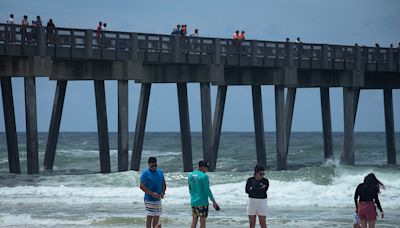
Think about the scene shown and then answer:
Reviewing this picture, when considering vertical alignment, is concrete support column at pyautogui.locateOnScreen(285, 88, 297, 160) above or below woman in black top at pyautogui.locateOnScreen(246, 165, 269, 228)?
above

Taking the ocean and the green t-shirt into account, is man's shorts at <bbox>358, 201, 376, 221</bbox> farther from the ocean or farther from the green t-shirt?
the ocean

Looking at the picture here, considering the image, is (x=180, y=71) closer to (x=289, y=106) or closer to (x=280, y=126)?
(x=280, y=126)

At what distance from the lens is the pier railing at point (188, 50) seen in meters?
36.8

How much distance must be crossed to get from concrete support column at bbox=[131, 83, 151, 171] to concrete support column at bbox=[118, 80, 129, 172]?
7.39 ft

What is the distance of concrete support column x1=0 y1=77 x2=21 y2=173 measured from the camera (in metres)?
39.6

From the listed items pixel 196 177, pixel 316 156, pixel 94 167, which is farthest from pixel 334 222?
pixel 316 156

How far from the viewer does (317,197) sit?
3366cm

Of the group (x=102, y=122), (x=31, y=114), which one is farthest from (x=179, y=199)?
(x=102, y=122)

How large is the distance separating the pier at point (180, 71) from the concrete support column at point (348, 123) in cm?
4

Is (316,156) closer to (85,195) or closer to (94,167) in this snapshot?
(94,167)

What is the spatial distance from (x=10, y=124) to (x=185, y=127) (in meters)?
6.87

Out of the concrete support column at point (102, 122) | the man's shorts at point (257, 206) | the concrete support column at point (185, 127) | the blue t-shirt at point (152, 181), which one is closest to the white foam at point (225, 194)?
the concrete support column at point (102, 122)

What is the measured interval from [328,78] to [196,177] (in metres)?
29.3

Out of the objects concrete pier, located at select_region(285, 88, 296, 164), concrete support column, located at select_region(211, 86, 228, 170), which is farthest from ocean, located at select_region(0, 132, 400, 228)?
concrete pier, located at select_region(285, 88, 296, 164)
